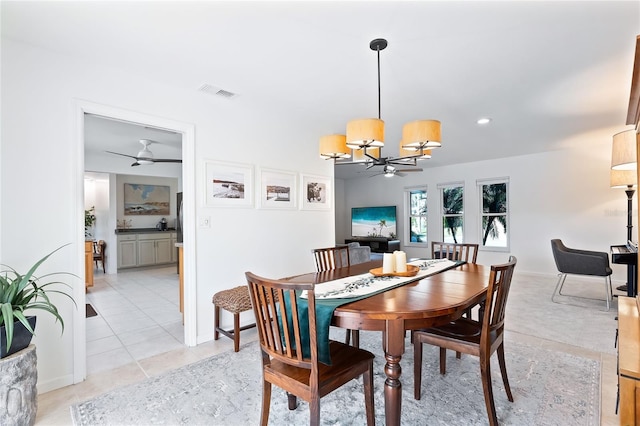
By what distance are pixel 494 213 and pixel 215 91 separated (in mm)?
6199

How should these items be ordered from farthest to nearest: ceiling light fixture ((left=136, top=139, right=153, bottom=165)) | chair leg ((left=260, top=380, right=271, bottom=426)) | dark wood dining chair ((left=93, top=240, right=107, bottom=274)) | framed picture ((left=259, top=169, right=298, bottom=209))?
1. dark wood dining chair ((left=93, top=240, right=107, bottom=274))
2. ceiling light fixture ((left=136, top=139, right=153, bottom=165))
3. framed picture ((left=259, top=169, right=298, bottom=209))
4. chair leg ((left=260, top=380, right=271, bottom=426))

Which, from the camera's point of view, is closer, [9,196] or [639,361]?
[639,361]

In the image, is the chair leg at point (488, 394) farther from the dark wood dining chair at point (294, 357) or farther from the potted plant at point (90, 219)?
the potted plant at point (90, 219)

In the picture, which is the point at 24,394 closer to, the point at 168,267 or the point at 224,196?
→ the point at 224,196

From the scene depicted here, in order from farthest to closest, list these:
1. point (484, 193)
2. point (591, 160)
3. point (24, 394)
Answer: point (484, 193), point (591, 160), point (24, 394)

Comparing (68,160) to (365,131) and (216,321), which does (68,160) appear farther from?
(365,131)

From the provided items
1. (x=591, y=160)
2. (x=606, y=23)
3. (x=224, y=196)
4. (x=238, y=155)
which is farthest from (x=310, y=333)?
(x=591, y=160)

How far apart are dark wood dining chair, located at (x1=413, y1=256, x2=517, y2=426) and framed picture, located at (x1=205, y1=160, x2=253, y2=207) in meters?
2.16

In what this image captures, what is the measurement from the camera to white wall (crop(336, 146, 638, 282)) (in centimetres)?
532

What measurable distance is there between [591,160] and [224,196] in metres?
6.28

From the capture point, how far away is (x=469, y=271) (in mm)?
2510

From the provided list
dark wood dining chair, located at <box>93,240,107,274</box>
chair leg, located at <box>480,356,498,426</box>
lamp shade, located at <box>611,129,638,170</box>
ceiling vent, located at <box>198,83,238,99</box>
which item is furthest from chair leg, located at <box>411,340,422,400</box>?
dark wood dining chair, located at <box>93,240,107,274</box>

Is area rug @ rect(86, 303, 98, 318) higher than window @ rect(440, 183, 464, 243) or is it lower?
lower

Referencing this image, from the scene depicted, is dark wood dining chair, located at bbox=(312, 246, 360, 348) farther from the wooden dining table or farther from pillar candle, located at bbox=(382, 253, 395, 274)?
the wooden dining table
